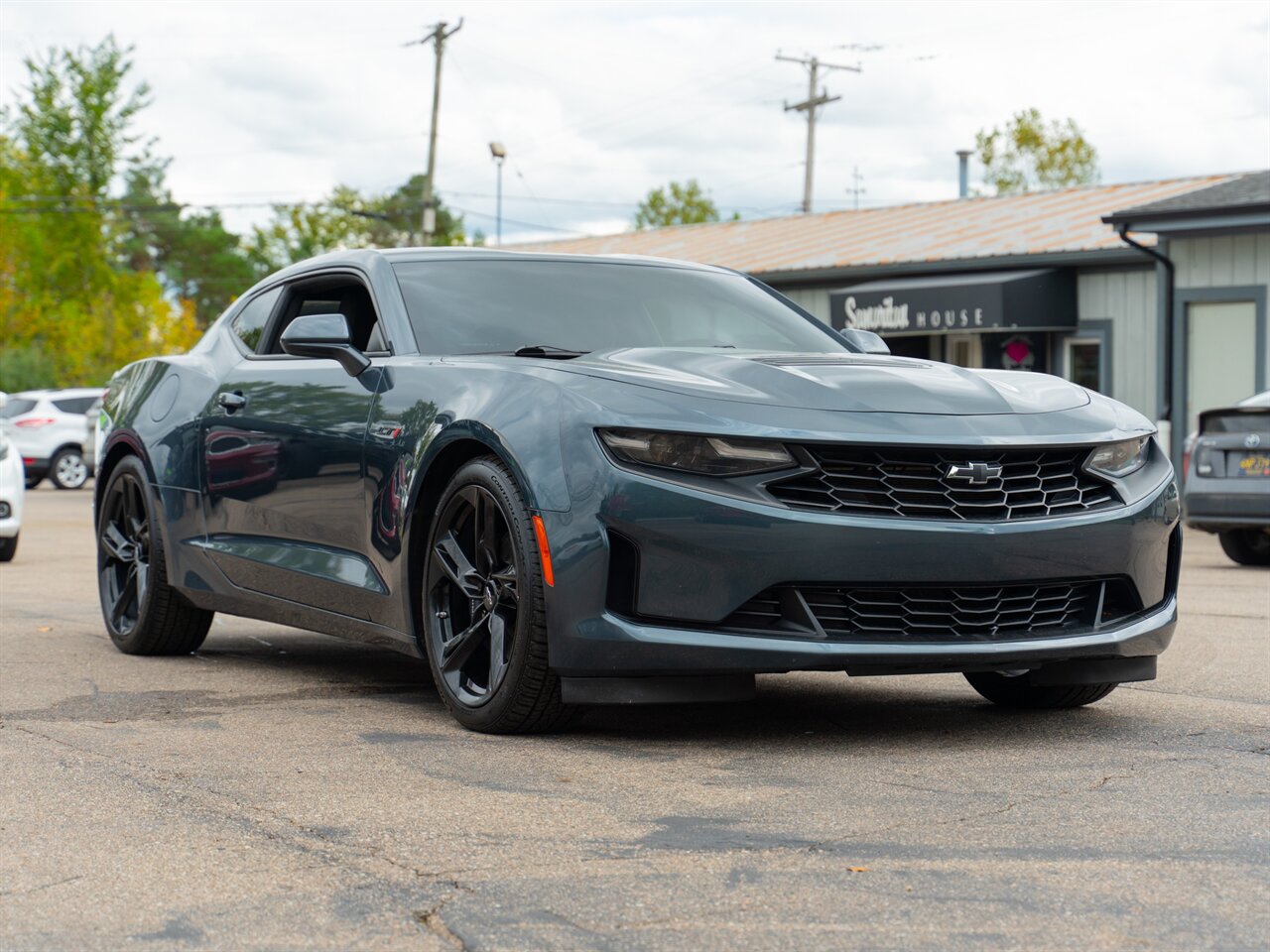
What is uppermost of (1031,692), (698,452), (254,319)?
(254,319)

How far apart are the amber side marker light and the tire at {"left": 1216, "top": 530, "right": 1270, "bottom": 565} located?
31.5 ft

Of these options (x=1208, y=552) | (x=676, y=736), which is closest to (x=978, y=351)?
(x=1208, y=552)

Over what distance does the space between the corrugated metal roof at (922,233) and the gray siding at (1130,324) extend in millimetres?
551

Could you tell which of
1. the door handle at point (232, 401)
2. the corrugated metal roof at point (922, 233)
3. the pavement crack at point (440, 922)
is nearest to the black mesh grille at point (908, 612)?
the pavement crack at point (440, 922)

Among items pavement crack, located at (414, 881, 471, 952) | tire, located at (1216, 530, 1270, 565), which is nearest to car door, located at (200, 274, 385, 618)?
pavement crack, located at (414, 881, 471, 952)

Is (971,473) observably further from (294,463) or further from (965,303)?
(965,303)

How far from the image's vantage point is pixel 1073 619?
5.15m

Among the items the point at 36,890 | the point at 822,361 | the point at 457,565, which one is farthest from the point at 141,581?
the point at 36,890

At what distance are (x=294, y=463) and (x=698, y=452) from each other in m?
1.88

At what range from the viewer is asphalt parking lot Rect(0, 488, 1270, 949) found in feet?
10.7

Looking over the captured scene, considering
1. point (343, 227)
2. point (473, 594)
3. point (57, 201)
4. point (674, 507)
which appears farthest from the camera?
point (343, 227)

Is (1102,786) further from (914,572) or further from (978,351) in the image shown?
(978,351)

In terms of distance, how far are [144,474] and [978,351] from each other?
18.6 metres

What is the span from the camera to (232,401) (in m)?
6.62
